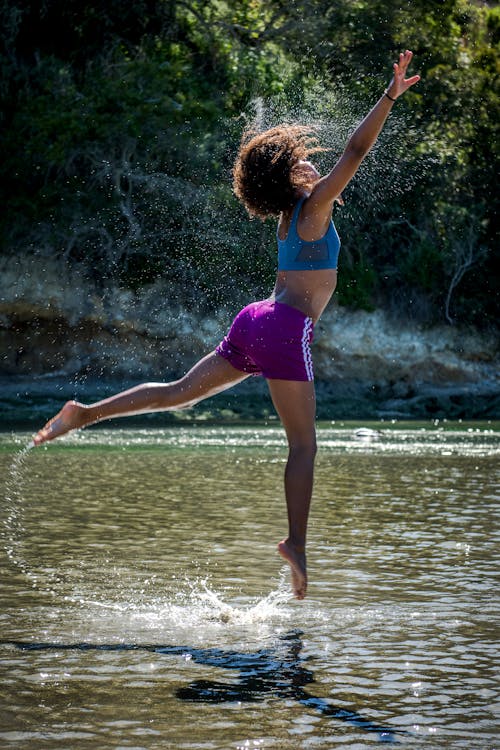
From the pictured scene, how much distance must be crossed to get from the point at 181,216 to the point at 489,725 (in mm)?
25592

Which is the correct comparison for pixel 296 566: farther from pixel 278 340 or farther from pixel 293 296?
pixel 293 296

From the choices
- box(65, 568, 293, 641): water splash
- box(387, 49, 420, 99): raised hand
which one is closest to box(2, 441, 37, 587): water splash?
box(65, 568, 293, 641): water splash

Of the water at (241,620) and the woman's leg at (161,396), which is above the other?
the woman's leg at (161,396)

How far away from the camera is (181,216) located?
95.7ft

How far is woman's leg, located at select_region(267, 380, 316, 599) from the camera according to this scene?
5.61m

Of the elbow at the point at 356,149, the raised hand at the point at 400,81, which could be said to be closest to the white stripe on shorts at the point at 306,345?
the elbow at the point at 356,149

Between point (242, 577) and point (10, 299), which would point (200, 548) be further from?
point (10, 299)

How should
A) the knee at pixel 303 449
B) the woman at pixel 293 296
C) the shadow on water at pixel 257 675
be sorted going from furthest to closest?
the knee at pixel 303 449 → the woman at pixel 293 296 → the shadow on water at pixel 257 675

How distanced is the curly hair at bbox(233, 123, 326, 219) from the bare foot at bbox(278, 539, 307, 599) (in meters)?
1.45

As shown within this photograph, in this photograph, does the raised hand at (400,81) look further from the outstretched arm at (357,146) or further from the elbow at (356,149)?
the elbow at (356,149)

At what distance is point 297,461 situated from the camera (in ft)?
18.6

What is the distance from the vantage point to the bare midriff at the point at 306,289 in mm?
5621

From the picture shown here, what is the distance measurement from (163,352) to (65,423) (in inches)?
970

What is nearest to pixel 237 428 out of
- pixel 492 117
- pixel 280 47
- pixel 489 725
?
pixel 280 47
